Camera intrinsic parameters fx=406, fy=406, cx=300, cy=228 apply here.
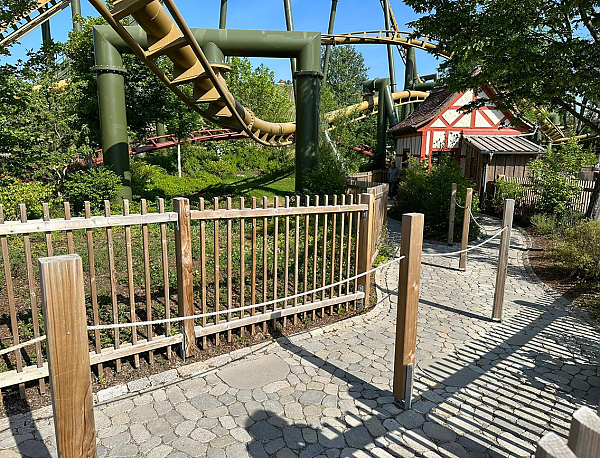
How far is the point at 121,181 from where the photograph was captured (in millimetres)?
10828

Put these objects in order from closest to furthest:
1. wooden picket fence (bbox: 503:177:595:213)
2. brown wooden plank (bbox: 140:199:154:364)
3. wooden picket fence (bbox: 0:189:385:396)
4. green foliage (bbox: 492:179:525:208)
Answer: wooden picket fence (bbox: 0:189:385:396) < brown wooden plank (bbox: 140:199:154:364) < wooden picket fence (bbox: 503:177:595:213) < green foliage (bbox: 492:179:525:208)

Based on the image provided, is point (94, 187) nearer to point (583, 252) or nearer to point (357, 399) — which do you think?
point (357, 399)

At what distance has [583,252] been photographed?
6.79 meters

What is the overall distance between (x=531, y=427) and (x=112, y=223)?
12.1ft

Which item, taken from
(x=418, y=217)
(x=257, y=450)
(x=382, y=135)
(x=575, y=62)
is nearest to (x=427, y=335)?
(x=418, y=217)

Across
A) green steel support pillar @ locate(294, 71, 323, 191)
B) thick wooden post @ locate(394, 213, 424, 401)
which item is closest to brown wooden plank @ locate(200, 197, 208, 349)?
thick wooden post @ locate(394, 213, 424, 401)

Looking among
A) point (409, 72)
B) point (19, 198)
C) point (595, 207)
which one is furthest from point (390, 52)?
point (19, 198)

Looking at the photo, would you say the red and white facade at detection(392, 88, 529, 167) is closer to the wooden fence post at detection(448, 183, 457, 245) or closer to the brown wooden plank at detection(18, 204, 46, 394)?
the wooden fence post at detection(448, 183, 457, 245)

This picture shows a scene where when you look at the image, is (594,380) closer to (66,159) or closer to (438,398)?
(438,398)

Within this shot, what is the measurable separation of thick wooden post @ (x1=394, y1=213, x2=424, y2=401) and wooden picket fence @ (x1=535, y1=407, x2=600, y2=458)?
2.47m

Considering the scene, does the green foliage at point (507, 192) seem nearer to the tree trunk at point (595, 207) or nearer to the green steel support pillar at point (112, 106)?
the tree trunk at point (595, 207)

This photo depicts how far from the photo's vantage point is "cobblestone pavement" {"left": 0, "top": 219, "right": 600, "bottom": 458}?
9.40ft

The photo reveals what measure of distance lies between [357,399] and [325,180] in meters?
7.18

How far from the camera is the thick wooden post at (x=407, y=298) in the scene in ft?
10.8
